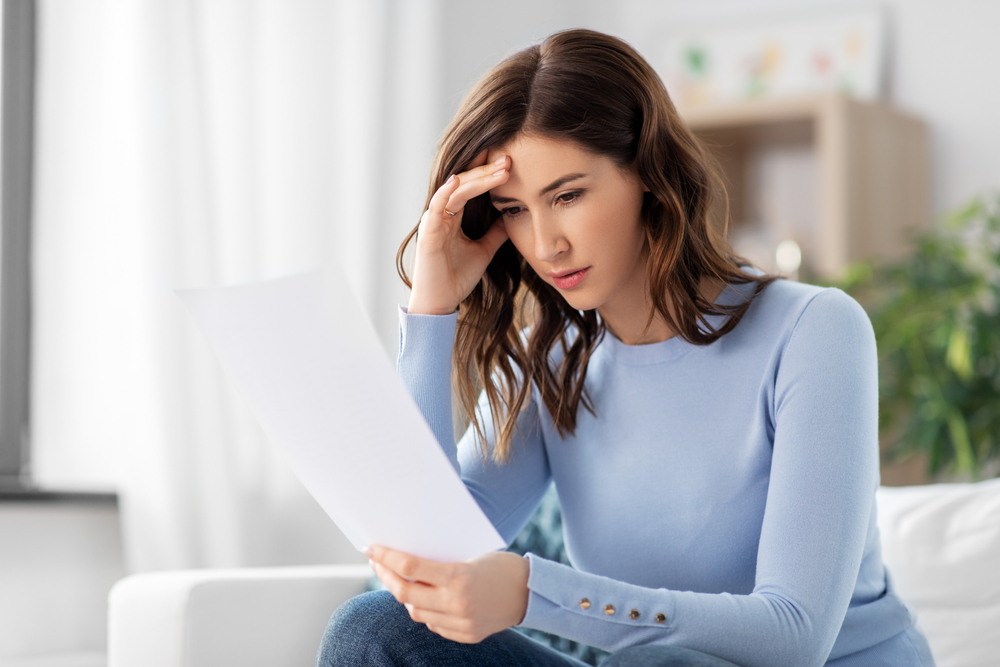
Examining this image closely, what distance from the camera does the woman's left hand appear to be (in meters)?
0.74

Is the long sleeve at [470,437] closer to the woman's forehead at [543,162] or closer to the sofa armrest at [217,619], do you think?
the woman's forehead at [543,162]

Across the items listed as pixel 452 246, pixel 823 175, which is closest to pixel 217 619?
pixel 452 246

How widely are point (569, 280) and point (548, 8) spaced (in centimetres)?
232

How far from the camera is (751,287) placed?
1086 mm

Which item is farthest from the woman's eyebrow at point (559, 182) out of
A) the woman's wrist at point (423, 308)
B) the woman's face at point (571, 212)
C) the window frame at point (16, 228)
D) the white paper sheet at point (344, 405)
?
the window frame at point (16, 228)

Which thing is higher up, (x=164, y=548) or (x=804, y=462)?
(x=804, y=462)

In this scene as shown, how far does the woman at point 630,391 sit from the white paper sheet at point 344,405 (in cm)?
7

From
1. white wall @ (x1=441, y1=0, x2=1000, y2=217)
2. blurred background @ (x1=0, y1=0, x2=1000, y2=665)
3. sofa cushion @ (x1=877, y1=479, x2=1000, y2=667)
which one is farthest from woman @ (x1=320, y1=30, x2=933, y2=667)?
white wall @ (x1=441, y1=0, x2=1000, y2=217)

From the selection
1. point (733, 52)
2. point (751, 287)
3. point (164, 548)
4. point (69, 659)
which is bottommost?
point (69, 659)

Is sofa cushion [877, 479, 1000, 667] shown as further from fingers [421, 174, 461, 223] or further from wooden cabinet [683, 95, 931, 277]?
wooden cabinet [683, 95, 931, 277]

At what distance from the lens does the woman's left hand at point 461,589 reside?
29.0 inches

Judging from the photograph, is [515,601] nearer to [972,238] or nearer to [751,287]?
[751,287]

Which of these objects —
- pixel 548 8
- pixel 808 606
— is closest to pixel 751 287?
pixel 808 606

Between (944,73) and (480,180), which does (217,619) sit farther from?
(944,73)
